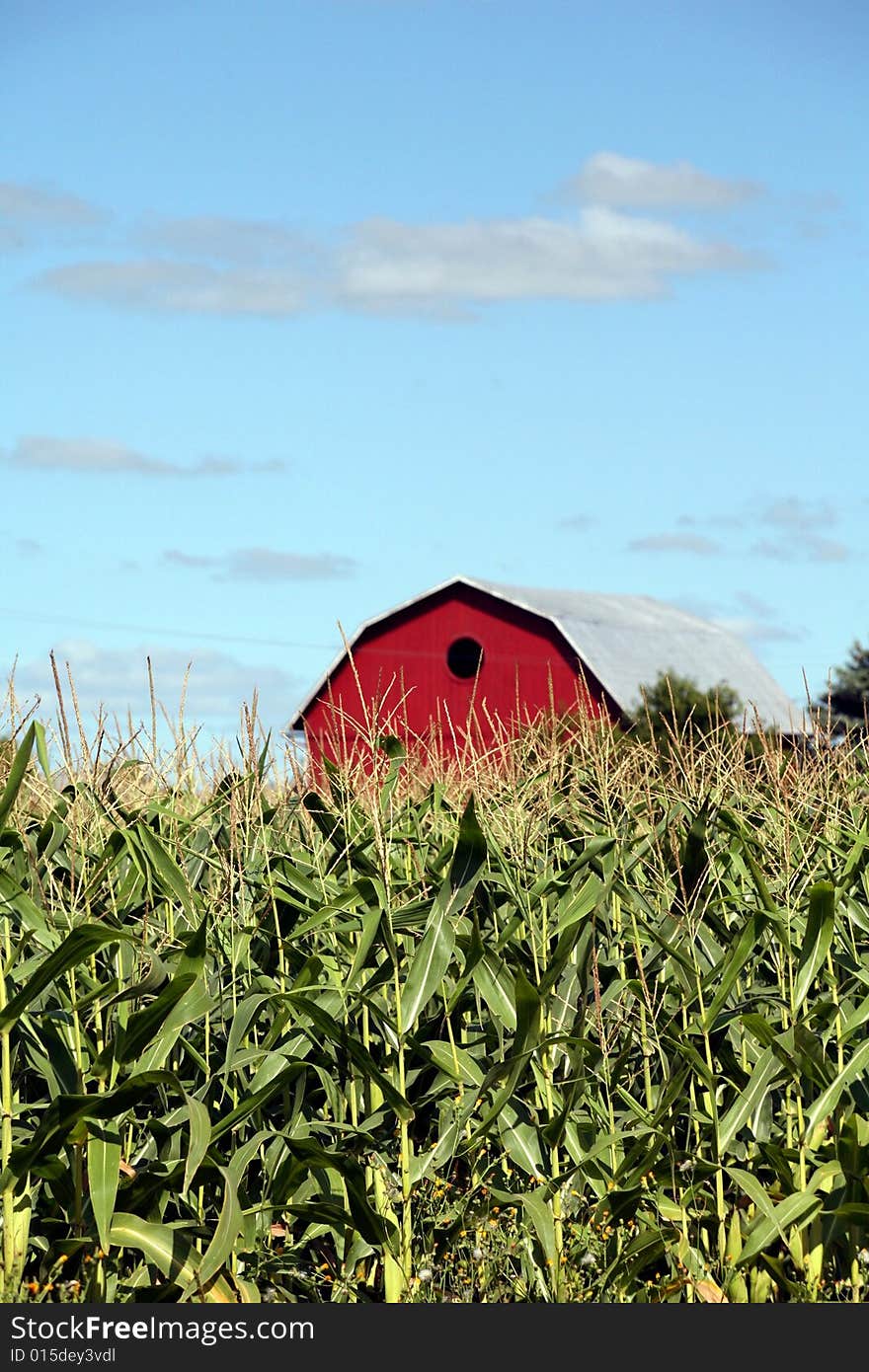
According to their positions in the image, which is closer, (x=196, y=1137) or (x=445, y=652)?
(x=196, y=1137)

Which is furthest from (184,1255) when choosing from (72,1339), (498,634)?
(498,634)

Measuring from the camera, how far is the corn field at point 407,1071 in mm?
4953

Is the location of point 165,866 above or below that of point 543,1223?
above

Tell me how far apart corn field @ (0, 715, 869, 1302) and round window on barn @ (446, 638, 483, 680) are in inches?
1200

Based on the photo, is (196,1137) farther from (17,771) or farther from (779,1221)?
(779,1221)

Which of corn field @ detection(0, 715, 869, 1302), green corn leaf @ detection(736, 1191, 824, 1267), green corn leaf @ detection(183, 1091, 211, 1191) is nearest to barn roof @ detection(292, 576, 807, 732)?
corn field @ detection(0, 715, 869, 1302)

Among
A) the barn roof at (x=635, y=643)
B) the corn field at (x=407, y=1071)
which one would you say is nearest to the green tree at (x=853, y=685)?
the barn roof at (x=635, y=643)

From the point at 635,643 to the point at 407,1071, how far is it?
33047 millimetres

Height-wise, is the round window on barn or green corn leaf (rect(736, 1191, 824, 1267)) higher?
the round window on barn

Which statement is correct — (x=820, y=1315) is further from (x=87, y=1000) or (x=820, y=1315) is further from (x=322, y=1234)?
(x=87, y=1000)

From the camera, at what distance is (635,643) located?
38219 mm

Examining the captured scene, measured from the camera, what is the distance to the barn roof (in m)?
35.0

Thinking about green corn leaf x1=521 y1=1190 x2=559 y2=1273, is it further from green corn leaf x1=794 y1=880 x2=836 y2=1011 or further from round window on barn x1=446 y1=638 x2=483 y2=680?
round window on barn x1=446 y1=638 x2=483 y2=680

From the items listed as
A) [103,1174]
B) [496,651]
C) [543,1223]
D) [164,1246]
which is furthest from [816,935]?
[496,651]
